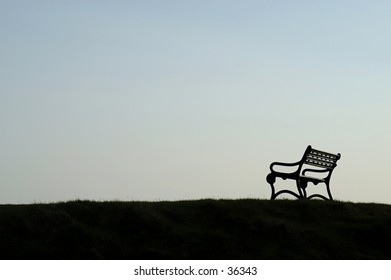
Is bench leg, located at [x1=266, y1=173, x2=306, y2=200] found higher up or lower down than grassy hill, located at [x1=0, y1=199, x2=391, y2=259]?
higher up

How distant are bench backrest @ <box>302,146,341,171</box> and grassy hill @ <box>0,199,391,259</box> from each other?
1.18 meters

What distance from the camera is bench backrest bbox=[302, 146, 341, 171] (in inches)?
661

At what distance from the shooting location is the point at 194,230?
14.1 m

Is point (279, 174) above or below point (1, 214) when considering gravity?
above

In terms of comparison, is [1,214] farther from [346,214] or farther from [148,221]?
[346,214]

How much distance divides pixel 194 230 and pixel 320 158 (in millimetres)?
4392

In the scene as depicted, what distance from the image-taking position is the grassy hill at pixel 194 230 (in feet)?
43.1

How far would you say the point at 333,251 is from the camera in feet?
44.5

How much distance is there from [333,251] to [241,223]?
1827 millimetres

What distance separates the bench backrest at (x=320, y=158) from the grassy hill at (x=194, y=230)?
1183 millimetres

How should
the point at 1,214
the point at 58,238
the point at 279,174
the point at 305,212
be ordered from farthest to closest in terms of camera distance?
the point at 279,174 < the point at 305,212 < the point at 1,214 < the point at 58,238

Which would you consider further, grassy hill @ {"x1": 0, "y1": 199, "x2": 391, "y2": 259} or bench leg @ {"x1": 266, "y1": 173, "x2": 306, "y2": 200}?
bench leg @ {"x1": 266, "y1": 173, "x2": 306, "y2": 200}
